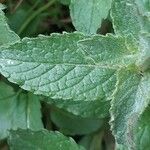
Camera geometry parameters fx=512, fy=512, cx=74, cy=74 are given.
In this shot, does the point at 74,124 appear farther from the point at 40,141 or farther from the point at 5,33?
the point at 5,33

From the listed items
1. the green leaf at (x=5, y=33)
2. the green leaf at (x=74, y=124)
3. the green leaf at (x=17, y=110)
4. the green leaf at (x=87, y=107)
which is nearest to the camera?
the green leaf at (x=5, y=33)

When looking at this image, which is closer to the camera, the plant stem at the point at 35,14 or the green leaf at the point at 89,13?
the green leaf at the point at 89,13

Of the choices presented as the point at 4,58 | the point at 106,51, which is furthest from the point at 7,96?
the point at 106,51

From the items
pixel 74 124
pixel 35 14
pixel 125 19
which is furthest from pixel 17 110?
pixel 125 19

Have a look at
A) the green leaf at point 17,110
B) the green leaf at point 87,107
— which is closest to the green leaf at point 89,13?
the green leaf at point 87,107

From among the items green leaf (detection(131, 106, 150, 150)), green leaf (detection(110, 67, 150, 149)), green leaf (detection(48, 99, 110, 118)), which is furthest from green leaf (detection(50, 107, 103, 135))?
green leaf (detection(110, 67, 150, 149))

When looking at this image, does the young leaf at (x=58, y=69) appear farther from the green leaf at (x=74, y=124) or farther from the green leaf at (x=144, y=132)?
the green leaf at (x=74, y=124)

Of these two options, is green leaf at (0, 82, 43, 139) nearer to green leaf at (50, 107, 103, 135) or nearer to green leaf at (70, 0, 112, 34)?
green leaf at (50, 107, 103, 135)
